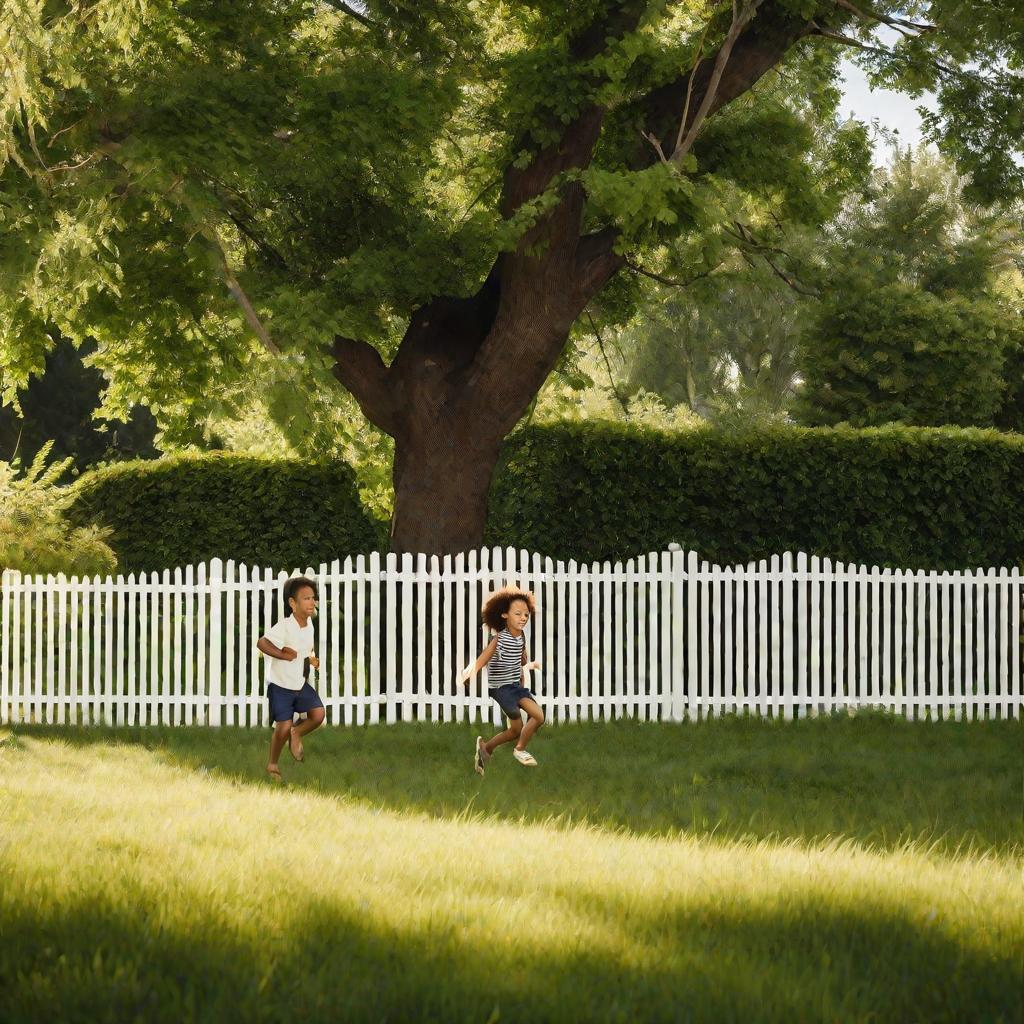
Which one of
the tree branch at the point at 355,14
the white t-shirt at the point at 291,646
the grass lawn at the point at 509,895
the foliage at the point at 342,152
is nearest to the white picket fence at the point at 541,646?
the foliage at the point at 342,152

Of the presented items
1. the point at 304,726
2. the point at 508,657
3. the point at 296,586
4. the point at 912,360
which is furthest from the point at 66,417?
the point at 508,657

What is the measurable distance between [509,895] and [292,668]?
158 inches

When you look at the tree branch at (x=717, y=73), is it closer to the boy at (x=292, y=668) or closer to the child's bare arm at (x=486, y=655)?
the child's bare arm at (x=486, y=655)

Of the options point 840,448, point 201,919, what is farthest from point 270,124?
point 201,919

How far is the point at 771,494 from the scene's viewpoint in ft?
51.2

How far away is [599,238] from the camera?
13.2m

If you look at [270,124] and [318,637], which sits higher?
[270,124]

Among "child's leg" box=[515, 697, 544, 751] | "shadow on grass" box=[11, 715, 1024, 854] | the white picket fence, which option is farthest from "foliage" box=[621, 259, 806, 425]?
"child's leg" box=[515, 697, 544, 751]

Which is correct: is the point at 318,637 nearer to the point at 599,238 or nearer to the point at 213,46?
the point at 599,238

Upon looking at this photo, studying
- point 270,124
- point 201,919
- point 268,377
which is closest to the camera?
point 201,919

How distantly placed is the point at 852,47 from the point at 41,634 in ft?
33.0

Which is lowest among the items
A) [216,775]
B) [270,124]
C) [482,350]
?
[216,775]

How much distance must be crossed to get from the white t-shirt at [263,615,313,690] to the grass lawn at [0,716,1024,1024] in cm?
71

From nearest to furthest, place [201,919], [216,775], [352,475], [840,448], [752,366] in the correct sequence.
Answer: [201,919] < [216,775] < [840,448] < [352,475] < [752,366]
